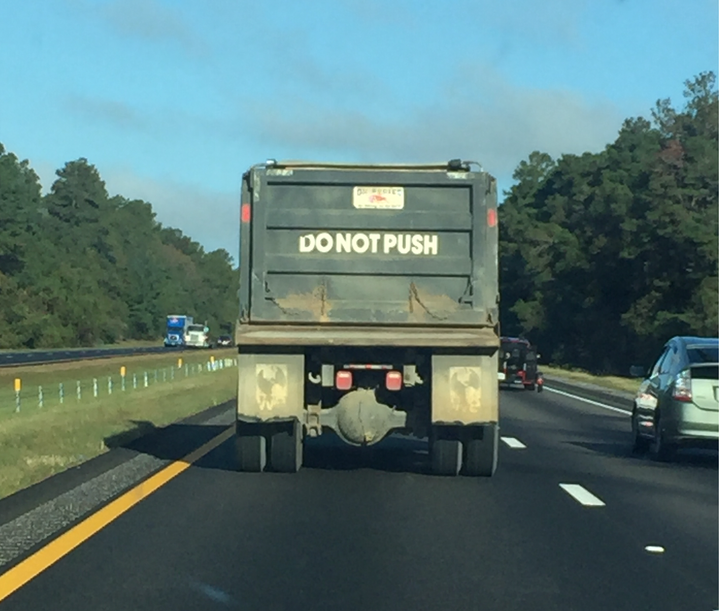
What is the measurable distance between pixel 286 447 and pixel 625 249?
6715 centimetres

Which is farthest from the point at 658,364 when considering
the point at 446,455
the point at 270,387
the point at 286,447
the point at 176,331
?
the point at 176,331

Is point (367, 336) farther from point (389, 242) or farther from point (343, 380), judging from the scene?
point (389, 242)

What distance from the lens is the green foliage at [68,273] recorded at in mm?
127312

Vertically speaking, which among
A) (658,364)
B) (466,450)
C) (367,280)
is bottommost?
(466,450)

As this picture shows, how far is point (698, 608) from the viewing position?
26.1ft

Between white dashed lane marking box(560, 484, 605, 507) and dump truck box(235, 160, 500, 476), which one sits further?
dump truck box(235, 160, 500, 476)

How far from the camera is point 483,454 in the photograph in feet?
47.9

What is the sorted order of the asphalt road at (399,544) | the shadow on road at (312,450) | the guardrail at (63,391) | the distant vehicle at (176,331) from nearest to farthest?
the asphalt road at (399,544), the shadow on road at (312,450), the guardrail at (63,391), the distant vehicle at (176,331)

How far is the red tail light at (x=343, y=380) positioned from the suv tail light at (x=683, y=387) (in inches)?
180

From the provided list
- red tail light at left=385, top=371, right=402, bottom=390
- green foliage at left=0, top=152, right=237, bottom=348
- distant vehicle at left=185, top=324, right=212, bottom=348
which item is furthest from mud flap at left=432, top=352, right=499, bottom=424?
distant vehicle at left=185, top=324, right=212, bottom=348

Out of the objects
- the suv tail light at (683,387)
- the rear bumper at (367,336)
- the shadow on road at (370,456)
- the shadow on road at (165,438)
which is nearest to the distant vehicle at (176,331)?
the shadow on road at (165,438)

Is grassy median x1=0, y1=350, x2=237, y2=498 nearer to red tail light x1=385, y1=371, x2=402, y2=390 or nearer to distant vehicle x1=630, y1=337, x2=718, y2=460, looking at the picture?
red tail light x1=385, y1=371, x2=402, y2=390

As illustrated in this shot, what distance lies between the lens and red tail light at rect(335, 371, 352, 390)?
47.5 ft

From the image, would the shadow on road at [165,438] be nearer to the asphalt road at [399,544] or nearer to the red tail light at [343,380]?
the asphalt road at [399,544]
